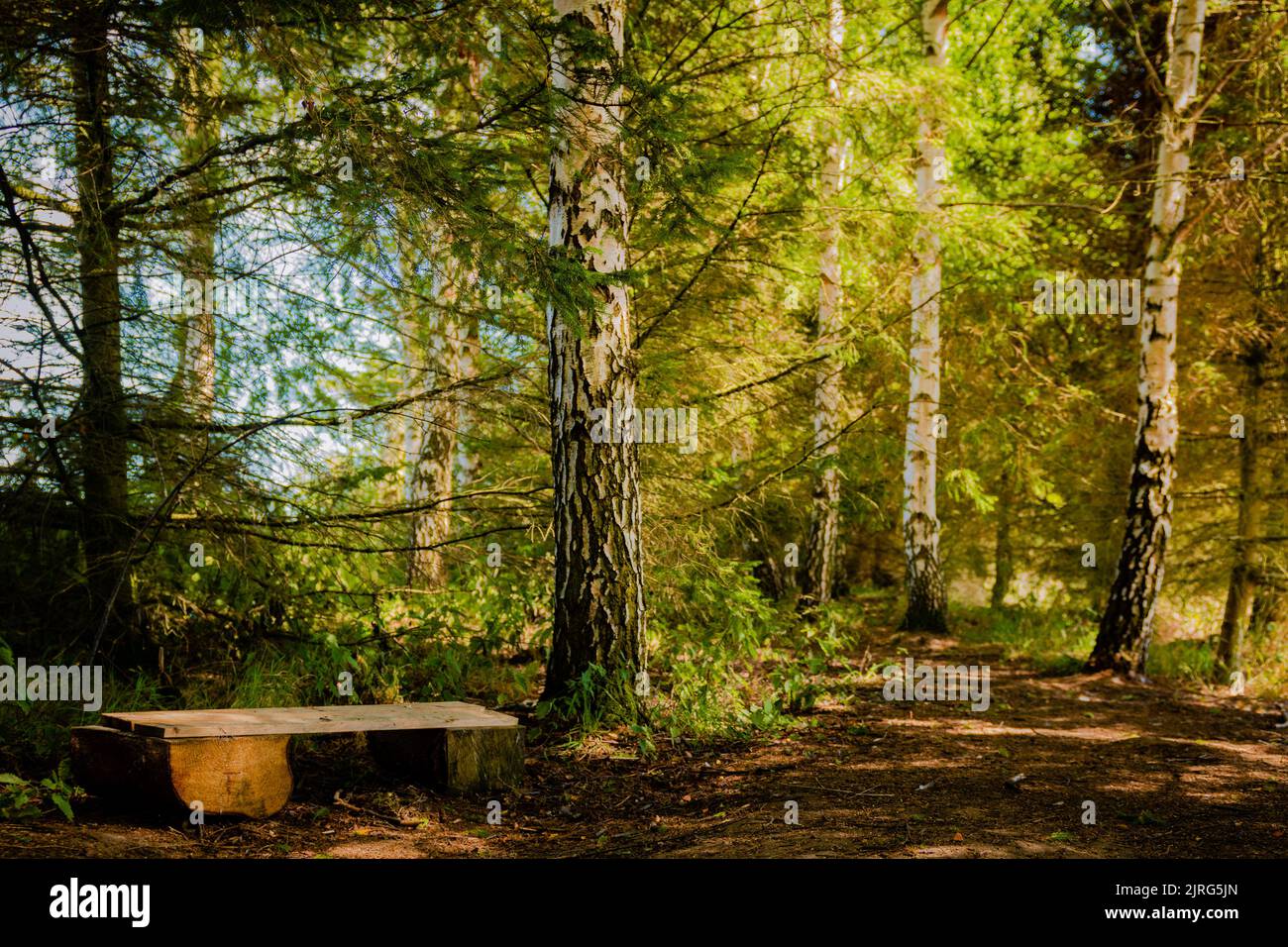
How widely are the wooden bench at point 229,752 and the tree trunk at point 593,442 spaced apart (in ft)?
4.37

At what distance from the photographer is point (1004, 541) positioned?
15.2 meters

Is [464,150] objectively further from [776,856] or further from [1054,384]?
[1054,384]

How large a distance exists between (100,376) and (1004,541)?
13.4 meters

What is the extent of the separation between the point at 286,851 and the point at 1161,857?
153 inches

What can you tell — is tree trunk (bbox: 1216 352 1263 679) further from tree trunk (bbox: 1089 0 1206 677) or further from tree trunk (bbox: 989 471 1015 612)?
tree trunk (bbox: 989 471 1015 612)

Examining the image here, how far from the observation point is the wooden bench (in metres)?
4.26

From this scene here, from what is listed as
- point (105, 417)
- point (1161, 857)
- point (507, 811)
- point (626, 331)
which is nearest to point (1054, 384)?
point (626, 331)

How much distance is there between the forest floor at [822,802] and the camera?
13.6ft

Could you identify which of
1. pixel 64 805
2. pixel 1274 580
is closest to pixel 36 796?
pixel 64 805

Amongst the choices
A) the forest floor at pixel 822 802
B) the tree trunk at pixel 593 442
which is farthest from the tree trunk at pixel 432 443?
the forest floor at pixel 822 802

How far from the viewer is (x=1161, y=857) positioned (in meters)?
4.01

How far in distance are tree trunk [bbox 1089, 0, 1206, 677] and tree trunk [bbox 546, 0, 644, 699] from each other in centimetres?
576

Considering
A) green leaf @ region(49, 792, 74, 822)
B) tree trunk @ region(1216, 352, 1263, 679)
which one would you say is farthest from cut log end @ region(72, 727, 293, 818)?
tree trunk @ region(1216, 352, 1263, 679)

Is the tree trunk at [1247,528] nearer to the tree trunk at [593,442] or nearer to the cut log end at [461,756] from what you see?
the tree trunk at [593,442]
